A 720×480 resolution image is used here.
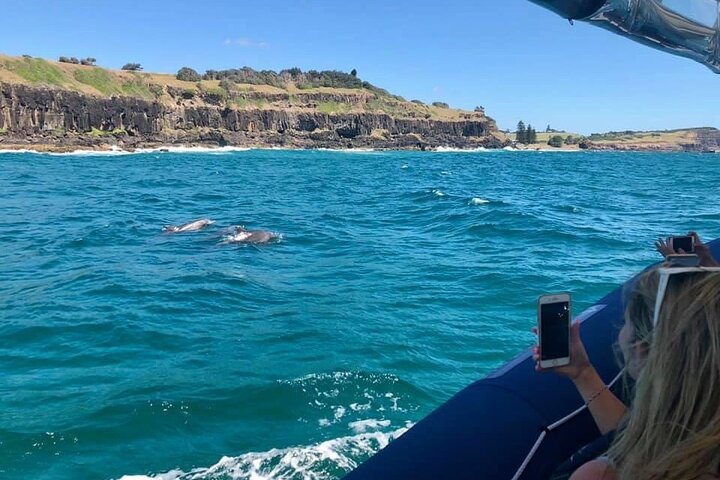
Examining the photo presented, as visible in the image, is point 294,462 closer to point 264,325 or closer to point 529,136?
point 264,325

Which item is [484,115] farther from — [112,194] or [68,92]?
[112,194]

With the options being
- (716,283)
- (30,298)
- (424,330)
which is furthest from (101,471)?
(30,298)

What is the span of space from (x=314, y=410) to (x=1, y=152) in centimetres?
8269

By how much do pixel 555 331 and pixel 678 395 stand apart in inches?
27.5

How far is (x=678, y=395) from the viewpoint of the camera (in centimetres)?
131

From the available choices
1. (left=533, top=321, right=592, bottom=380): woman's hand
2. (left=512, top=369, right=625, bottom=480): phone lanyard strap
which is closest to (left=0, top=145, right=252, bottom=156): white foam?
(left=512, top=369, right=625, bottom=480): phone lanyard strap

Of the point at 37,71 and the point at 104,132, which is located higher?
the point at 37,71

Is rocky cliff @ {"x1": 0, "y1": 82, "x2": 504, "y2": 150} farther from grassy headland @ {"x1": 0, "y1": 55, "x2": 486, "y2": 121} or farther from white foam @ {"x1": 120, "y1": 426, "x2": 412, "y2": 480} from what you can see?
white foam @ {"x1": 120, "y1": 426, "x2": 412, "y2": 480}

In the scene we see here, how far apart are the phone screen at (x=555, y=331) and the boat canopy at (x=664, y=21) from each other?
3.10ft

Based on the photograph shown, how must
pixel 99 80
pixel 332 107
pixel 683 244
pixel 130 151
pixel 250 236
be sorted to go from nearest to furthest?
pixel 683 244 → pixel 250 236 → pixel 130 151 → pixel 99 80 → pixel 332 107

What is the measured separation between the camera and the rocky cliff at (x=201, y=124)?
8812 cm

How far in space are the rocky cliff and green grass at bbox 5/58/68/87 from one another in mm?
6963

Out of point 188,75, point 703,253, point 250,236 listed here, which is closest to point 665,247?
point 703,253

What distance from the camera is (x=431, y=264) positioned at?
1388cm
